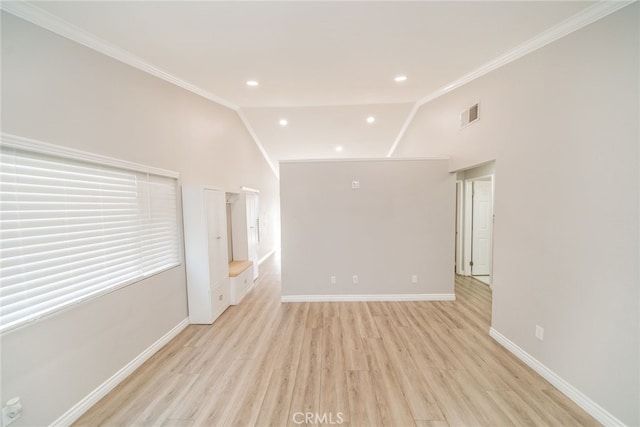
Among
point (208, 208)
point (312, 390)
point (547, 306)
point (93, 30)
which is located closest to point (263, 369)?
point (312, 390)

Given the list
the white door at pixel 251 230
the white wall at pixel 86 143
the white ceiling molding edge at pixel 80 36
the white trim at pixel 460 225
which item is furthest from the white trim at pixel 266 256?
the white trim at pixel 460 225

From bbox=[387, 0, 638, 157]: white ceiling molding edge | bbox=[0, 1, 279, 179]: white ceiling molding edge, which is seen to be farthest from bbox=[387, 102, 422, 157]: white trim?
bbox=[0, 1, 279, 179]: white ceiling molding edge

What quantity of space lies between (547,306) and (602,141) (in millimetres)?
1467

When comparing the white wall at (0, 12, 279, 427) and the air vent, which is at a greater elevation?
the air vent

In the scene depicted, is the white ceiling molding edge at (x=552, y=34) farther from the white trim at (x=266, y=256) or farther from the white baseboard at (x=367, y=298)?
the white trim at (x=266, y=256)

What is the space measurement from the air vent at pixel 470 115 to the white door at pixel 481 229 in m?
2.10

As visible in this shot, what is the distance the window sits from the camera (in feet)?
4.54

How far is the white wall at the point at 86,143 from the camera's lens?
1.43 metres

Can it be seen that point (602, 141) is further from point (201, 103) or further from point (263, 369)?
point (201, 103)

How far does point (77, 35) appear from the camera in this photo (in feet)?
5.83

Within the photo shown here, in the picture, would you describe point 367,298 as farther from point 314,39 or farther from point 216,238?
point 314,39

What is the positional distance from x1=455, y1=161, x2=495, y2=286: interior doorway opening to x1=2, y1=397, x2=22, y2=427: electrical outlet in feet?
19.9
